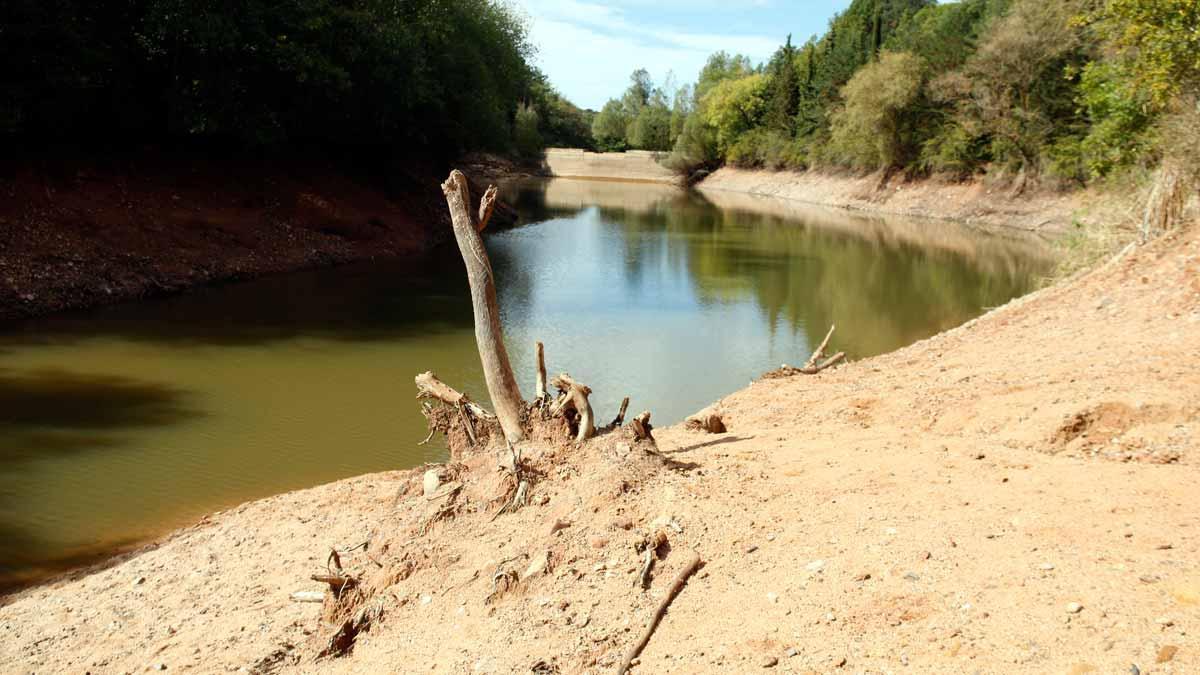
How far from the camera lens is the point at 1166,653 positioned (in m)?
3.19

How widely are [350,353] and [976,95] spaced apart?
3584cm

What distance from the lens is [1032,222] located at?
122 feet

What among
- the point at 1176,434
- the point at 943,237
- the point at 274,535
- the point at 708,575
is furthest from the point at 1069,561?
the point at 943,237

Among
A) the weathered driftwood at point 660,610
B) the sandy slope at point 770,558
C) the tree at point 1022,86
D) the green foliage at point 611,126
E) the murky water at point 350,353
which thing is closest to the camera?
the sandy slope at point 770,558

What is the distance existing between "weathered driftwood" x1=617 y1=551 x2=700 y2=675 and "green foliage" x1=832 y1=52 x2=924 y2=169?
45696 millimetres

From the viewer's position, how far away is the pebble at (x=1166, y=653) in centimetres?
317

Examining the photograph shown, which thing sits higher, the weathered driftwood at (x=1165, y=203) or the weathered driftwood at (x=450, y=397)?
the weathered driftwood at (x=1165, y=203)

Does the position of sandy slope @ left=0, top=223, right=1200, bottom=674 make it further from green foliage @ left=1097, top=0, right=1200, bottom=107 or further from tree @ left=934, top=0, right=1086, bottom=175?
tree @ left=934, top=0, right=1086, bottom=175

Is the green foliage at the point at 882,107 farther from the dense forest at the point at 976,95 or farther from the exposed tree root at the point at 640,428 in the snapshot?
the exposed tree root at the point at 640,428

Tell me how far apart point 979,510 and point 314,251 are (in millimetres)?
21564

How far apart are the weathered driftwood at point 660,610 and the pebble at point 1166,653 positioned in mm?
2018

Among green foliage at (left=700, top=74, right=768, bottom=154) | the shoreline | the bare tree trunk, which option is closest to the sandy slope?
the bare tree trunk

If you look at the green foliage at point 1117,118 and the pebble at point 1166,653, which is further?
the green foliage at point 1117,118

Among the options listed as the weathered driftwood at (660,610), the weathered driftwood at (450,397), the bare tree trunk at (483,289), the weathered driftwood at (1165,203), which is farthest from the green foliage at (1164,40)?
the weathered driftwood at (660,610)
